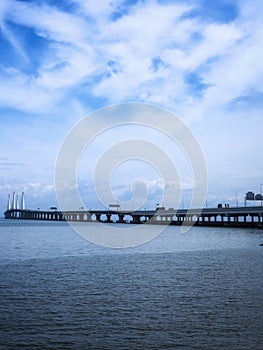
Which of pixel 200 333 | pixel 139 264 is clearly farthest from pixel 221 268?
pixel 200 333

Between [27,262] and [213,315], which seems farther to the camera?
[27,262]

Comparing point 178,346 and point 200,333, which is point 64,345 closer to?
point 178,346

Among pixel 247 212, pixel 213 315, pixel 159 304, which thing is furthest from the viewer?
pixel 247 212

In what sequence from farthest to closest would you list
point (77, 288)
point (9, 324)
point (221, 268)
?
point (221, 268), point (77, 288), point (9, 324)

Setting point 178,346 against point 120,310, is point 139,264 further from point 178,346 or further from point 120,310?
point 178,346

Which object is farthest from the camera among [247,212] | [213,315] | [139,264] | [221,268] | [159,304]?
[247,212]

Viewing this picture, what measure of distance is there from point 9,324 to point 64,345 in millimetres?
3966

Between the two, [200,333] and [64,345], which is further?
[200,333]

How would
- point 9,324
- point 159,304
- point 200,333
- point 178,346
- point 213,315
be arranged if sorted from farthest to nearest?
point 159,304 < point 213,315 < point 9,324 < point 200,333 < point 178,346

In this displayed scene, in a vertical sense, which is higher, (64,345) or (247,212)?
(247,212)

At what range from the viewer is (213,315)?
19.5 meters

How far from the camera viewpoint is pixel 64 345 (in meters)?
15.2

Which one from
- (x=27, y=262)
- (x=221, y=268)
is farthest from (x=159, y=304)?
(x=27, y=262)

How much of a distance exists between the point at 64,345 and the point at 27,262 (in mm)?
27323
